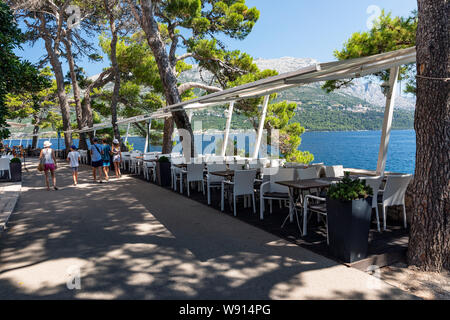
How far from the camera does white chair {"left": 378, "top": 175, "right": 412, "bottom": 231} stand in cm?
411

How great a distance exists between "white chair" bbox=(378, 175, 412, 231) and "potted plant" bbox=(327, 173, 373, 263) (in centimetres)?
108

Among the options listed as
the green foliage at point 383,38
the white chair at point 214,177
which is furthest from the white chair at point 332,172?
the green foliage at point 383,38

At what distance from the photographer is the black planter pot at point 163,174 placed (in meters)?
8.65

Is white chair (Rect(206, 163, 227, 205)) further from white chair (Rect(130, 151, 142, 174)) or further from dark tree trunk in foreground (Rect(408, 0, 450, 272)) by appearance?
white chair (Rect(130, 151, 142, 174))

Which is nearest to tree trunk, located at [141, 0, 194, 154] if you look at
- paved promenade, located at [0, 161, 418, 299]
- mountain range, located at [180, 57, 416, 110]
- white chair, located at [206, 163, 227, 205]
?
white chair, located at [206, 163, 227, 205]

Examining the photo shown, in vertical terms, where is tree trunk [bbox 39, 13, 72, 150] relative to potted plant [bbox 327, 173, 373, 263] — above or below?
above

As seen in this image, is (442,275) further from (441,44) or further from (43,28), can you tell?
(43,28)

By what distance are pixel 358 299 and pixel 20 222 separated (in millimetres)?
5000

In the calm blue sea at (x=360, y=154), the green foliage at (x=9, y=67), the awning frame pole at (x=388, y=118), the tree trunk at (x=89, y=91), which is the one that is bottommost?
the calm blue sea at (x=360, y=154)

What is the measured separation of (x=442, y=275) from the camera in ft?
9.62

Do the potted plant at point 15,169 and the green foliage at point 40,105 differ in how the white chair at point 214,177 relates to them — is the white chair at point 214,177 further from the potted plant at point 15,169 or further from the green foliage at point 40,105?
the green foliage at point 40,105

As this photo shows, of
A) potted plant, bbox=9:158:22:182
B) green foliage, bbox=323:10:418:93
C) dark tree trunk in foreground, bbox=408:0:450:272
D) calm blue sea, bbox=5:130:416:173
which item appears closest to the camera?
dark tree trunk in foreground, bbox=408:0:450:272

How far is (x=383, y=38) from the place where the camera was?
6941mm

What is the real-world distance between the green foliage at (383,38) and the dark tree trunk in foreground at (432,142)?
4284 millimetres
